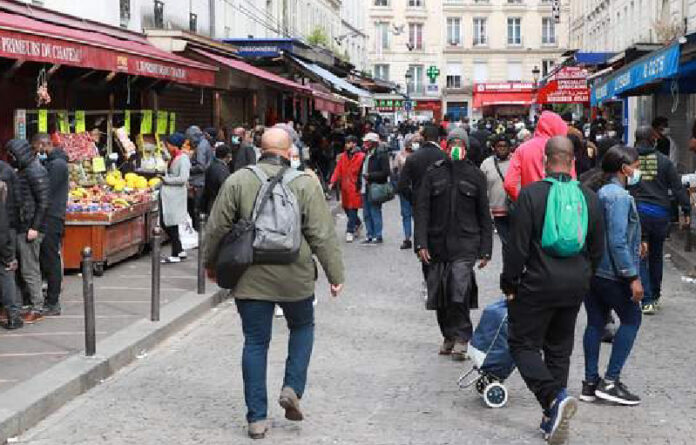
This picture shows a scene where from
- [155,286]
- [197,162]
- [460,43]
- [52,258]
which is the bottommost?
[155,286]

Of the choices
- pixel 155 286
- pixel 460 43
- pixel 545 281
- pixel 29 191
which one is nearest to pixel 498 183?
pixel 155 286

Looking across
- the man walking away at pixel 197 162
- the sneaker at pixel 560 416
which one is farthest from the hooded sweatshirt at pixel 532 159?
the man walking away at pixel 197 162

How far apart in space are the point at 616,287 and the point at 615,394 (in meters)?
0.71

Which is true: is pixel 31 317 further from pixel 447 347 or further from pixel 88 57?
pixel 447 347

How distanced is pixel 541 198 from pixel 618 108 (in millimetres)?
30549

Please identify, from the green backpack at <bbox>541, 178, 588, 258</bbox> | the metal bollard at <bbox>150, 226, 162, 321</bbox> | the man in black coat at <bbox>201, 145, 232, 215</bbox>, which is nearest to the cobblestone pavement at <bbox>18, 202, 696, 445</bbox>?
the metal bollard at <bbox>150, 226, 162, 321</bbox>

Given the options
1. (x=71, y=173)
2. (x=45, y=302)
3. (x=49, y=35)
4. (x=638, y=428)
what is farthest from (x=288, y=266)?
(x=71, y=173)

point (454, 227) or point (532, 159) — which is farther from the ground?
point (532, 159)

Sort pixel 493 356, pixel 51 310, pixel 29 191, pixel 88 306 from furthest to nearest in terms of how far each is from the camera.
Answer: pixel 51 310 < pixel 29 191 < pixel 88 306 < pixel 493 356

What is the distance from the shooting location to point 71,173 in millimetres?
14625

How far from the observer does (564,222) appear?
6.18 meters

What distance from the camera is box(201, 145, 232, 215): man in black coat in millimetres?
13609

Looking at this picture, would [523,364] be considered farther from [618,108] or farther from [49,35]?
[618,108]

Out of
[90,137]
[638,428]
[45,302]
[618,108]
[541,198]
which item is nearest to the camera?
[541,198]
